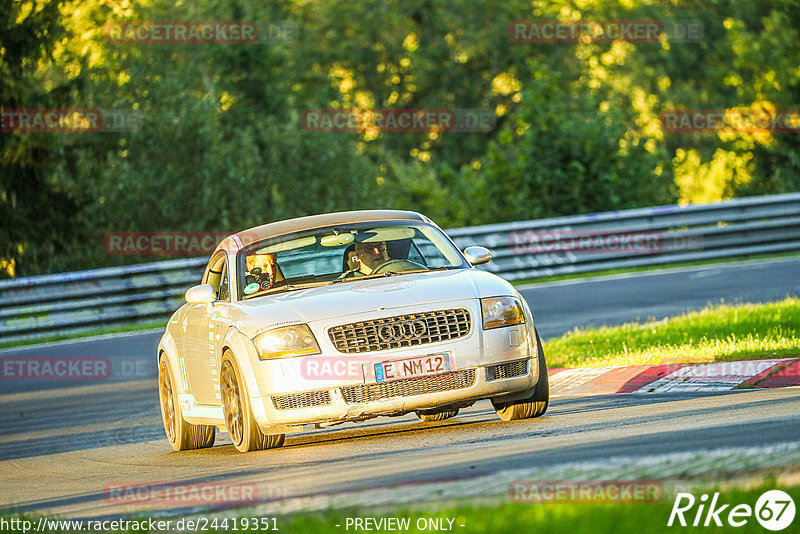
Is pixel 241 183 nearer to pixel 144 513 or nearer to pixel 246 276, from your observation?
pixel 246 276

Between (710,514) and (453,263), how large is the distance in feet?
18.3

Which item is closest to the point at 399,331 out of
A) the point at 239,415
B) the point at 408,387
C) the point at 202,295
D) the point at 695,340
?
the point at 408,387

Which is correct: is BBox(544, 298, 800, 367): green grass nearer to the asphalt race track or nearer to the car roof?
the asphalt race track

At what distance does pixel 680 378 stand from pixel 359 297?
3.11 metres

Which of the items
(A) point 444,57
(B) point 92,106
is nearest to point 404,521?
(B) point 92,106

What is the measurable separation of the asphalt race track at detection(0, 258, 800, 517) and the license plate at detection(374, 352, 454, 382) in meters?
0.43

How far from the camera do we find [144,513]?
7090 millimetres

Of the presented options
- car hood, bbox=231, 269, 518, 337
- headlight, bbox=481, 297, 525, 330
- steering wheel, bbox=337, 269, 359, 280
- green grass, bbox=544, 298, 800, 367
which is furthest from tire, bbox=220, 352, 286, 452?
green grass, bbox=544, 298, 800, 367

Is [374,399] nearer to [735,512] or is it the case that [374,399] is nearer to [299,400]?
[299,400]

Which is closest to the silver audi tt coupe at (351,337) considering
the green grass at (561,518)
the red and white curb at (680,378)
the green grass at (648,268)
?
the red and white curb at (680,378)

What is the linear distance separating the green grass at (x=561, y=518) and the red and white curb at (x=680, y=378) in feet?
17.4

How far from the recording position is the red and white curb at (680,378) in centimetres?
1078

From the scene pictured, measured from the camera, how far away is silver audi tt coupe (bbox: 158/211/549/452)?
9297 millimetres

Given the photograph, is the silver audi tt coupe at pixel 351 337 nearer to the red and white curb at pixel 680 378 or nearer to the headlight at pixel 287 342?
the headlight at pixel 287 342
